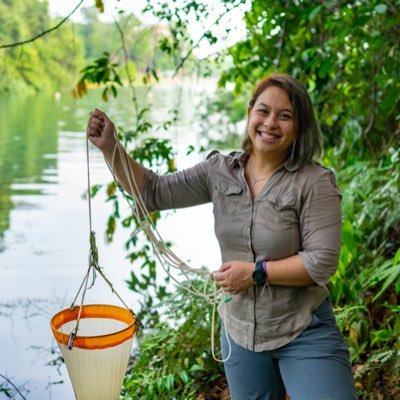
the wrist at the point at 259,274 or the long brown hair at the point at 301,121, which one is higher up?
the long brown hair at the point at 301,121

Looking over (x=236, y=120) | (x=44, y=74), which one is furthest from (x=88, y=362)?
(x=44, y=74)

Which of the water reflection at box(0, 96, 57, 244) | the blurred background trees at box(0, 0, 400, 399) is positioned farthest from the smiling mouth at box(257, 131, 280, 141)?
the water reflection at box(0, 96, 57, 244)

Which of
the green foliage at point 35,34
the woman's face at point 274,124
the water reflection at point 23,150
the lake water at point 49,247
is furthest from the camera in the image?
the green foliage at point 35,34

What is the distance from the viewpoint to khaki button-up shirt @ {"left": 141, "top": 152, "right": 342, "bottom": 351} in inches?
69.3

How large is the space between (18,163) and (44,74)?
1092cm

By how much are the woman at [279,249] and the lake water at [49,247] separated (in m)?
2.01

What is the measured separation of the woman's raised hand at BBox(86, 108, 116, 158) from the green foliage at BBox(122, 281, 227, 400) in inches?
62.1

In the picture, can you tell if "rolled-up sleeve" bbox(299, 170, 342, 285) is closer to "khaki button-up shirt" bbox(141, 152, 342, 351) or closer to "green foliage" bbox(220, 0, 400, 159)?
"khaki button-up shirt" bbox(141, 152, 342, 351)

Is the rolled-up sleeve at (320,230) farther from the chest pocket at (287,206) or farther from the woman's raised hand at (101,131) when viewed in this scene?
the woman's raised hand at (101,131)

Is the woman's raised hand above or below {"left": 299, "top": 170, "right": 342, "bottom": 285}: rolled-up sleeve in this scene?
above

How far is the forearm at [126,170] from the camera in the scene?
1901 mm

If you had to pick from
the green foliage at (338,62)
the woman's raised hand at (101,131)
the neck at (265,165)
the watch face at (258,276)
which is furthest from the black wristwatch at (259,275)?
the green foliage at (338,62)

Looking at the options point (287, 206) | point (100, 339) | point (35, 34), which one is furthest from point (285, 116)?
point (35, 34)

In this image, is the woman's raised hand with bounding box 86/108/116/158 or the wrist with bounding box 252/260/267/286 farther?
the woman's raised hand with bounding box 86/108/116/158
